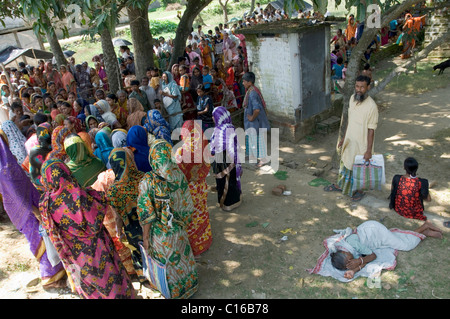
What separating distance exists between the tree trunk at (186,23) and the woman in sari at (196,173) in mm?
5227

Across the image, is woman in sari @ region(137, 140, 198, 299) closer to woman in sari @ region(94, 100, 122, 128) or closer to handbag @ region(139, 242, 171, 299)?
handbag @ region(139, 242, 171, 299)

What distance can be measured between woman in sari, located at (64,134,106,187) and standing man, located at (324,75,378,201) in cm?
353

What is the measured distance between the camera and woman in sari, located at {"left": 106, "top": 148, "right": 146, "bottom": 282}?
4.06m

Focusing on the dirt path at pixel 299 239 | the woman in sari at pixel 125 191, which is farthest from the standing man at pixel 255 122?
the woman in sari at pixel 125 191

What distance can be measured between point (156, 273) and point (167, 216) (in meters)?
0.72

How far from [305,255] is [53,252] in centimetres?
303

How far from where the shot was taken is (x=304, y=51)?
7.89m

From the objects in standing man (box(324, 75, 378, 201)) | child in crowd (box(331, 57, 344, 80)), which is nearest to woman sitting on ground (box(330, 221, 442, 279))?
standing man (box(324, 75, 378, 201))

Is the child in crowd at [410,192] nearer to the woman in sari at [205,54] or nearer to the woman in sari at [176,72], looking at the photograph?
the woman in sari at [176,72]

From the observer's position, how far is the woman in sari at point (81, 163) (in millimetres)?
4516

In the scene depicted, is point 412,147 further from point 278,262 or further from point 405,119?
point 278,262

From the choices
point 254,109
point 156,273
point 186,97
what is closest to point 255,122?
point 254,109

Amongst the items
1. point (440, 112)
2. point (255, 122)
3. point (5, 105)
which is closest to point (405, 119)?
point (440, 112)

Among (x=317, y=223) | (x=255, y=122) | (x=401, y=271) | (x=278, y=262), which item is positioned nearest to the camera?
(x=401, y=271)
